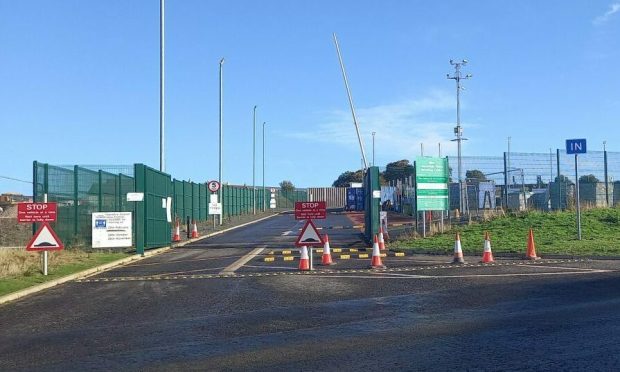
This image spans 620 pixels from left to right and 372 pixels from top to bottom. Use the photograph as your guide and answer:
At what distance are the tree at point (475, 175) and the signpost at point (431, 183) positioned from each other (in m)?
6.90


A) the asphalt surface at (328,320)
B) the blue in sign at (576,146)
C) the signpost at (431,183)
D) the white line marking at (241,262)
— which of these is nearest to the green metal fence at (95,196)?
the white line marking at (241,262)

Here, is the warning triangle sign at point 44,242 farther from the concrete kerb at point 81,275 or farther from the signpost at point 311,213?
the signpost at point 311,213

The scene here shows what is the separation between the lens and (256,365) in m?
6.92

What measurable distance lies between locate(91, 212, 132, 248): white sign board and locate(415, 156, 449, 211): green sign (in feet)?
34.1

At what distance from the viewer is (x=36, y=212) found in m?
16.0

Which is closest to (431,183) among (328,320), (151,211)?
(151,211)

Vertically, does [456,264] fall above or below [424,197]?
below

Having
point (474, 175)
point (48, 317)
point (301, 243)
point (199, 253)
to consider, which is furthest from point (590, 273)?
point (474, 175)

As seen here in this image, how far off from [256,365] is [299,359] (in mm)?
487

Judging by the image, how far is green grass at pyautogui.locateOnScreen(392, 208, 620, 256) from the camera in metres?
19.7

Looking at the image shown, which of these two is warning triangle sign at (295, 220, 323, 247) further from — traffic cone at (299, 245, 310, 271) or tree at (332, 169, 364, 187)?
tree at (332, 169, 364, 187)

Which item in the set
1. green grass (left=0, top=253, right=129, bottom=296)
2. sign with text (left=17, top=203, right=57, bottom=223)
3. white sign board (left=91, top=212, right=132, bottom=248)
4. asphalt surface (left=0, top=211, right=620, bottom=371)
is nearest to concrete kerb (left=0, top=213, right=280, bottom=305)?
green grass (left=0, top=253, right=129, bottom=296)

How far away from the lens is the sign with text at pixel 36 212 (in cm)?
1591

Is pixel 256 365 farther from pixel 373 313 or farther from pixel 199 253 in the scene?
pixel 199 253
